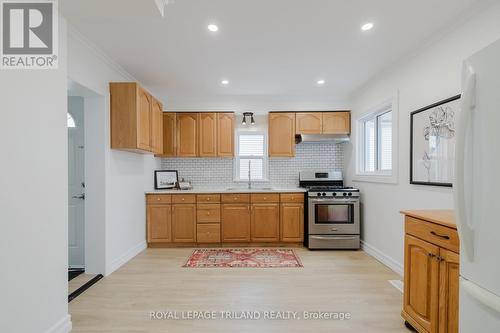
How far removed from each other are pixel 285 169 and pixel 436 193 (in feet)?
8.67

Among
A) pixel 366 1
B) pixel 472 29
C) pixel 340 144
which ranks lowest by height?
pixel 340 144

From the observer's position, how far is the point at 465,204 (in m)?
1.06

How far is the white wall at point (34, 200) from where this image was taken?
1500 millimetres

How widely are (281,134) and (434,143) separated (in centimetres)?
243

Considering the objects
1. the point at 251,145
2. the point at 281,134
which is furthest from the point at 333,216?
the point at 251,145

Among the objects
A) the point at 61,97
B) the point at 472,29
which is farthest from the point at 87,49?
the point at 472,29

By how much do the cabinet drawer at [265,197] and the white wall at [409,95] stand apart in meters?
1.40

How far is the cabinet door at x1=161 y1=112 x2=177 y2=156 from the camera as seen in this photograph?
4.41m

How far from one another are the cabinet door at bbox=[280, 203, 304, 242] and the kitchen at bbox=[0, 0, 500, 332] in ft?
0.08

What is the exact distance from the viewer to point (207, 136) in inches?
174

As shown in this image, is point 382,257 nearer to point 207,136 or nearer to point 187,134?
point 207,136

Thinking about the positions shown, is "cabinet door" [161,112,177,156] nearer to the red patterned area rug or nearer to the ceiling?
the ceiling

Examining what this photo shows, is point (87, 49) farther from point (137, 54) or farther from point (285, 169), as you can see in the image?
point (285, 169)

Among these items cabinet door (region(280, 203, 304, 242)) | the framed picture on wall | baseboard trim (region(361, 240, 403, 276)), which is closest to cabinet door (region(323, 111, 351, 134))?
cabinet door (region(280, 203, 304, 242))
